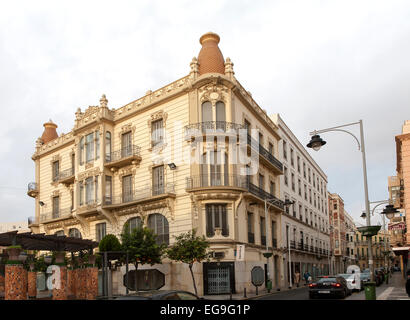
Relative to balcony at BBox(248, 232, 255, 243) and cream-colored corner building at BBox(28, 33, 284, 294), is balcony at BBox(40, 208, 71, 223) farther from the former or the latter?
balcony at BBox(248, 232, 255, 243)

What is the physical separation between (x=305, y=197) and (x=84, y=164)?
99.0 feet

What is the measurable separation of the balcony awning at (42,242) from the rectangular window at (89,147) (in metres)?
14.7

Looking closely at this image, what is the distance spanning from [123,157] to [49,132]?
17633mm

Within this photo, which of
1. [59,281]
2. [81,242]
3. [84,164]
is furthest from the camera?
[84,164]

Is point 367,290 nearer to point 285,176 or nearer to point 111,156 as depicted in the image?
point 111,156

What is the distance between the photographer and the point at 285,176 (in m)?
48.4

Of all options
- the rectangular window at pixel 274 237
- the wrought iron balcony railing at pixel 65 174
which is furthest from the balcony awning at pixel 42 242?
the rectangular window at pixel 274 237

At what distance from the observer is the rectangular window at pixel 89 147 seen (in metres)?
40.0

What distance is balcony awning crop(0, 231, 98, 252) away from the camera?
65.8 feet

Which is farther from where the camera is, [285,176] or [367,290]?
[285,176]

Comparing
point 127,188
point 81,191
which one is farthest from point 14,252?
point 81,191

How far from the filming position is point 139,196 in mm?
35688

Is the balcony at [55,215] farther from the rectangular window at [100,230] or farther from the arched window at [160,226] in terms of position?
the arched window at [160,226]
